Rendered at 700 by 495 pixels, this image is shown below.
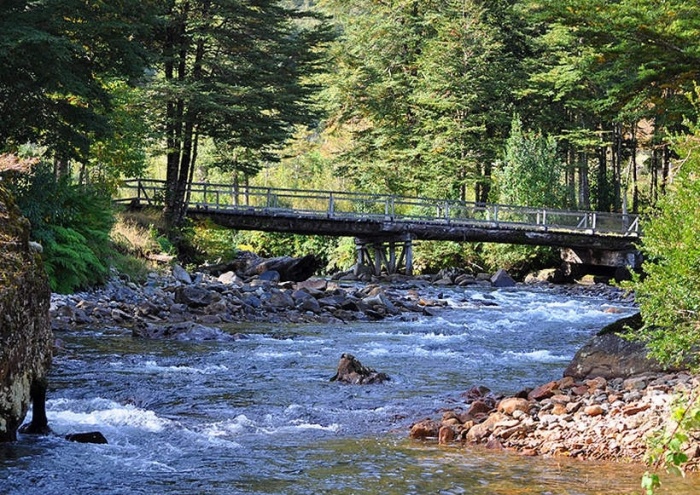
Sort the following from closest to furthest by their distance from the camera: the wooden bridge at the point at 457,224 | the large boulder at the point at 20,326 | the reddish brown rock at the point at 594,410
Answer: the large boulder at the point at 20,326, the reddish brown rock at the point at 594,410, the wooden bridge at the point at 457,224

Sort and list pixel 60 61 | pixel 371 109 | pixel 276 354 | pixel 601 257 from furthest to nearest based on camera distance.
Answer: pixel 371 109 → pixel 601 257 → pixel 60 61 → pixel 276 354

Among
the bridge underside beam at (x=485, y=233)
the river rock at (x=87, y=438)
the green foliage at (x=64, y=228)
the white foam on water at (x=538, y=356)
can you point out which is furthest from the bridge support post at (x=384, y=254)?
the river rock at (x=87, y=438)

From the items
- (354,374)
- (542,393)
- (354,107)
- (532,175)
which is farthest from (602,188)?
(542,393)

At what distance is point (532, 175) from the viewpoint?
108ft

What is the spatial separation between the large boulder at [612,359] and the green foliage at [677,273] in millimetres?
1360

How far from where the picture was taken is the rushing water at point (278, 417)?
588 cm

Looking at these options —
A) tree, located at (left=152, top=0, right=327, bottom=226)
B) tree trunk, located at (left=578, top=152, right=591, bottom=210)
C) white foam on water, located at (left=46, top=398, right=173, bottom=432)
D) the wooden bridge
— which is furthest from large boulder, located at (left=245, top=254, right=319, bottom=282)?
white foam on water, located at (left=46, top=398, right=173, bottom=432)

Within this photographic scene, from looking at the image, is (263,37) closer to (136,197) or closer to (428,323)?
(136,197)

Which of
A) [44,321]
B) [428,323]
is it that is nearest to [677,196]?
[44,321]

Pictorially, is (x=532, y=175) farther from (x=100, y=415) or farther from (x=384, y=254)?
(x=100, y=415)

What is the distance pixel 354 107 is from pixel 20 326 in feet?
111

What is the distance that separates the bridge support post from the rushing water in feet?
51.4

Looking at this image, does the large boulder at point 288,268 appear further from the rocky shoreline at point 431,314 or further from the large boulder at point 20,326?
the large boulder at point 20,326

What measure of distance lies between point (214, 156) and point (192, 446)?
84.8 ft
